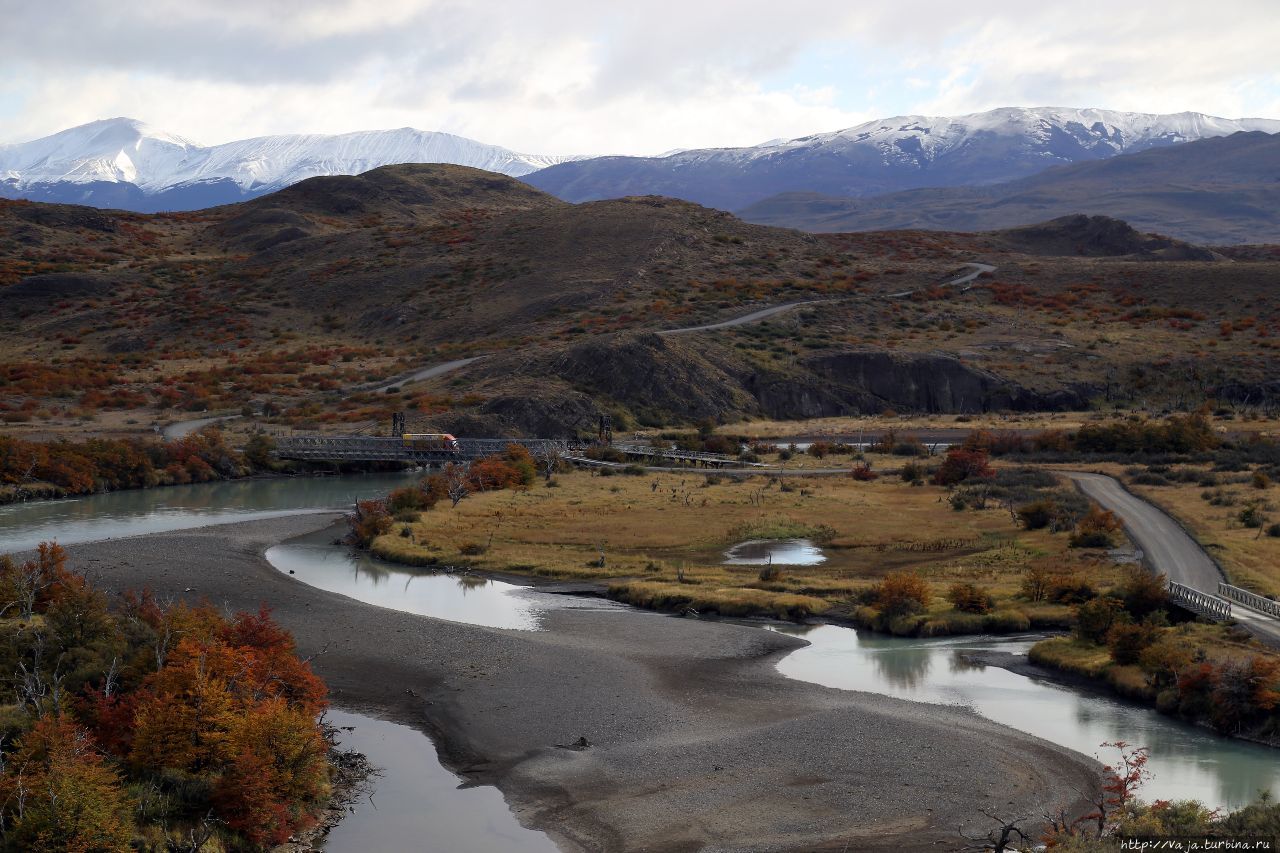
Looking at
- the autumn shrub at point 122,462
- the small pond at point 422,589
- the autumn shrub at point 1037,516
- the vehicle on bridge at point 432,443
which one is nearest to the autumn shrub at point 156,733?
the small pond at point 422,589

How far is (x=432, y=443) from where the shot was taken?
8206 cm

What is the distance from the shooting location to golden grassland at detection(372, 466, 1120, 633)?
4412cm

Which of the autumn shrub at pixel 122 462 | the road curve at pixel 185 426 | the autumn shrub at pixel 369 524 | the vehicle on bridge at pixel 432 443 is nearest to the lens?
the autumn shrub at pixel 369 524

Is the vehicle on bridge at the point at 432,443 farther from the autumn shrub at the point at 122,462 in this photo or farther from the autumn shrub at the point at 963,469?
the autumn shrub at the point at 963,469

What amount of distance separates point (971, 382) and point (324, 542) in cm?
6792

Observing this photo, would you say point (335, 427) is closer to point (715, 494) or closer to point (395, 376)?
point (395, 376)

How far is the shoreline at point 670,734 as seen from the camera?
25156 millimetres

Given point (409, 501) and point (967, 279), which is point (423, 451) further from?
point (967, 279)

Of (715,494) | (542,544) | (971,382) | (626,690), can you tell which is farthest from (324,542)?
(971,382)

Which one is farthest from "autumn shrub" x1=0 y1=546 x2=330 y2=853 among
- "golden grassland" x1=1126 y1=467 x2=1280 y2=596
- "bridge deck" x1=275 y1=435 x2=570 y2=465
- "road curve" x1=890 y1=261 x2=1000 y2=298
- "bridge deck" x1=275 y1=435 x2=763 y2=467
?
"road curve" x1=890 y1=261 x2=1000 y2=298

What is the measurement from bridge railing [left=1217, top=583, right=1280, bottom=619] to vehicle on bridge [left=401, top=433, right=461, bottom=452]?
174 ft

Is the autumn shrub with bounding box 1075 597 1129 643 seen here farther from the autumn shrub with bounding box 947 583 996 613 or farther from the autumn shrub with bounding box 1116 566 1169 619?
the autumn shrub with bounding box 947 583 996 613

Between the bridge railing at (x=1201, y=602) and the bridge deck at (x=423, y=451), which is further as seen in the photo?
the bridge deck at (x=423, y=451)

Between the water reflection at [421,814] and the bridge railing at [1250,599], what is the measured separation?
74.3 ft
